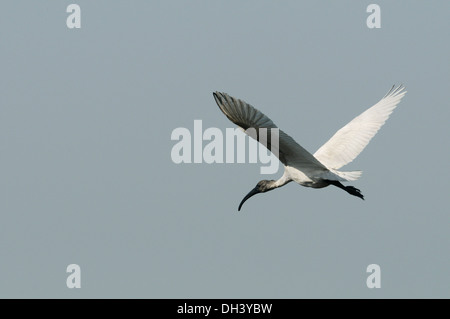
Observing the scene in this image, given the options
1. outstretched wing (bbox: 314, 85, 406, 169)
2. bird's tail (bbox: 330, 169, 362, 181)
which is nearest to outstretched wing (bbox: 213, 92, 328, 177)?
bird's tail (bbox: 330, 169, 362, 181)

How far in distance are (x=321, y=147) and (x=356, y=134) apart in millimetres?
799

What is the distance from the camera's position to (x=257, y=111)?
50.9 feet

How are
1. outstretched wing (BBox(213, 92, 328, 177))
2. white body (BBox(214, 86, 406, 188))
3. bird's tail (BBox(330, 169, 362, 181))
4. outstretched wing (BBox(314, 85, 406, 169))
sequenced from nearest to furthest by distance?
1. outstretched wing (BBox(213, 92, 328, 177))
2. white body (BBox(214, 86, 406, 188))
3. bird's tail (BBox(330, 169, 362, 181))
4. outstretched wing (BBox(314, 85, 406, 169))

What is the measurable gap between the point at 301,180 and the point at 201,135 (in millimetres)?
2265

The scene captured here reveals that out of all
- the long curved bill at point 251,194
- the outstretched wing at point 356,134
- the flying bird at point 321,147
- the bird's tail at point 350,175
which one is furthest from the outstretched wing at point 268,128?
the long curved bill at point 251,194

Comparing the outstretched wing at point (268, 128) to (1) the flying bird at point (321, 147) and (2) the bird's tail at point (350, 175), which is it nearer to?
(1) the flying bird at point (321, 147)

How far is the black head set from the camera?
778 inches

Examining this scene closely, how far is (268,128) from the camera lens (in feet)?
52.9

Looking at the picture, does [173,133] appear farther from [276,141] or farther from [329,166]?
[329,166]

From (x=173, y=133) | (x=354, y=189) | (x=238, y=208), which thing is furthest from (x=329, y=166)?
(x=173, y=133)

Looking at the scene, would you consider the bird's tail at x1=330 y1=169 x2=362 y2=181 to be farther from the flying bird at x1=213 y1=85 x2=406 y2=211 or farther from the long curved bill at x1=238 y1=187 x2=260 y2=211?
the long curved bill at x1=238 y1=187 x2=260 y2=211

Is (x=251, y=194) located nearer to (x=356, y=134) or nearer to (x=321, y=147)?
(x=321, y=147)

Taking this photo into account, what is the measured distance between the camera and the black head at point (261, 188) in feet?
64.8

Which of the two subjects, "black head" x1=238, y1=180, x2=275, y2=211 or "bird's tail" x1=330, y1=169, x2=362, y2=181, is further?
"black head" x1=238, y1=180, x2=275, y2=211
